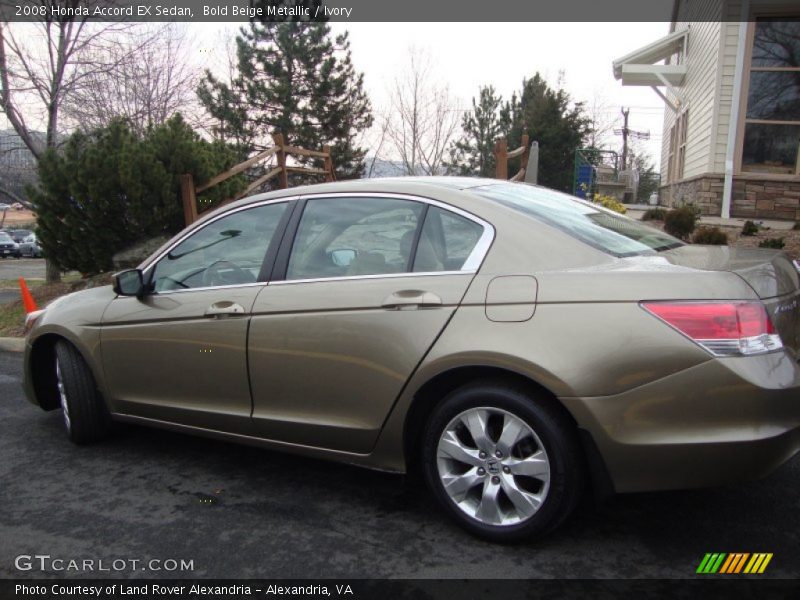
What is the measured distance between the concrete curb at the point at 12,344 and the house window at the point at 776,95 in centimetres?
1207

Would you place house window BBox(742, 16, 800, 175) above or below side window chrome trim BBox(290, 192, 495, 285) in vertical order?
above

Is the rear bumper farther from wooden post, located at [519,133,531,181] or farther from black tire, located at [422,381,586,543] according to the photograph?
wooden post, located at [519,133,531,181]

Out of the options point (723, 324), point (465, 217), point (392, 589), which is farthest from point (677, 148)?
point (392, 589)

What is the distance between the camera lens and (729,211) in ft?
38.8

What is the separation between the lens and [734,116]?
11.6 metres

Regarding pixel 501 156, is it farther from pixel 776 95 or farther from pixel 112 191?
pixel 776 95

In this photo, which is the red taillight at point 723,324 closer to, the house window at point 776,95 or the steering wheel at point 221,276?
the steering wheel at point 221,276

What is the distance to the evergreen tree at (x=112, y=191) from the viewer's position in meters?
7.93

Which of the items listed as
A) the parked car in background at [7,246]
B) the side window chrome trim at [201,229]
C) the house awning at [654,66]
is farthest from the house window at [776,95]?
the parked car in background at [7,246]

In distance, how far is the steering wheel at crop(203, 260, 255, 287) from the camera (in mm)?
3469

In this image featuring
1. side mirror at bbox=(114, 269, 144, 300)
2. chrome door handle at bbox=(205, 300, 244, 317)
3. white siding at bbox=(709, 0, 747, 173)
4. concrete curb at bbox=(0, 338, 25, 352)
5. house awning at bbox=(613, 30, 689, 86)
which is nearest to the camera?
chrome door handle at bbox=(205, 300, 244, 317)

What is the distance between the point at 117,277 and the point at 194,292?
577 millimetres

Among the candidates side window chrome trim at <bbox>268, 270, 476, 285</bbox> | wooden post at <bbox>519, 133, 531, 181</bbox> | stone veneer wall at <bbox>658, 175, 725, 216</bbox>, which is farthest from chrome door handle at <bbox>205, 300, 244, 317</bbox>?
stone veneer wall at <bbox>658, 175, 725, 216</bbox>

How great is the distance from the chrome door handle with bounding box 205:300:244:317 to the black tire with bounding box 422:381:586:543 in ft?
3.96
